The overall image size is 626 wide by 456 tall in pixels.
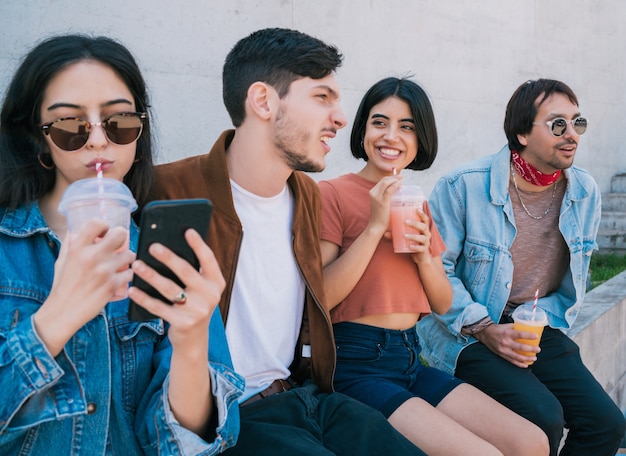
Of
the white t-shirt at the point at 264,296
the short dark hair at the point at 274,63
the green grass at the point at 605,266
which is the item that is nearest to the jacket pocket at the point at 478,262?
the white t-shirt at the point at 264,296

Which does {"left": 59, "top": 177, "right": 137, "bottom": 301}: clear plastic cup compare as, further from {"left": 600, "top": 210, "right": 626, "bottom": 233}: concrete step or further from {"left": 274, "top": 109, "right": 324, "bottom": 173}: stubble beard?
{"left": 600, "top": 210, "right": 626, "bottom": 233}: concrete step

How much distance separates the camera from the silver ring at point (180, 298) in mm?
1250

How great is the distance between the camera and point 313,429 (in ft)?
6.66

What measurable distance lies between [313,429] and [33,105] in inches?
52.5

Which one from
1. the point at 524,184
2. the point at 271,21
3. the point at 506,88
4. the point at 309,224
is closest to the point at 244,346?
the point at 309,224

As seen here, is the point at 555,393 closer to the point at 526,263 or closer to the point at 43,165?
the point at 526,263

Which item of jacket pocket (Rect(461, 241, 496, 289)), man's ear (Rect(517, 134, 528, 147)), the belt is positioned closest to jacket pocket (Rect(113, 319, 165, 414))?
the belt

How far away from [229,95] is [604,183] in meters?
8.85

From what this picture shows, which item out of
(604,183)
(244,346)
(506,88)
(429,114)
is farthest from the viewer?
(604,183)

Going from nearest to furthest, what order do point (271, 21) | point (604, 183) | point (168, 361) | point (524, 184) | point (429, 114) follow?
1. point (168, 361)
2. point (429, 114)
3. point (524, 184)
4. point (271, 21)
5. point (604, 183)

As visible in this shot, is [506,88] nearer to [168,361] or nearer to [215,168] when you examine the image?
[215,168]

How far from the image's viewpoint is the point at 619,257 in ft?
28.5

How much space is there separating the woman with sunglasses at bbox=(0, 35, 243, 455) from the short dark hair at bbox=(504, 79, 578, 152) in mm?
2315

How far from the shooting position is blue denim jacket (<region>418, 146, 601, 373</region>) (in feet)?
10.2
